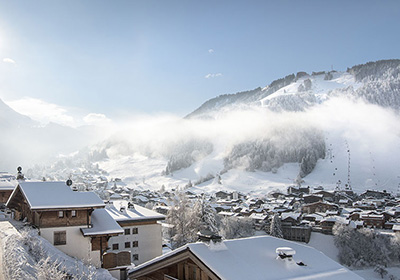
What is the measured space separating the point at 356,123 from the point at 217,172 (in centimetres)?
8401

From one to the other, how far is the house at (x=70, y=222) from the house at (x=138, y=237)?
23.6 feet

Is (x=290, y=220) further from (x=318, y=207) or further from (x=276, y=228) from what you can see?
(x=318, y=207)

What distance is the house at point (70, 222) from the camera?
2081 centimetres

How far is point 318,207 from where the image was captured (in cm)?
8925

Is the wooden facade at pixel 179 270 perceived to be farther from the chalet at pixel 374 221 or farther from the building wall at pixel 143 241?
the chalet at pixel 374 221

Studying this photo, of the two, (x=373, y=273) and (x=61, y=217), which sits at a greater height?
(x=61, y=217)

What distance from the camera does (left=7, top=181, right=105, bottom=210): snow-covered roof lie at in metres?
20.7

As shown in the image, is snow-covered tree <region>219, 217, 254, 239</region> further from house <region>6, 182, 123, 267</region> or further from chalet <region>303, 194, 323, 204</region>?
house <region>6, 182, 123, 267</region>

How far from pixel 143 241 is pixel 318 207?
69.4 meters

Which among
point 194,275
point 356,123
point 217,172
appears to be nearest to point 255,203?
point 217,172

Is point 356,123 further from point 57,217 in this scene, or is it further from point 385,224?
point 57,217

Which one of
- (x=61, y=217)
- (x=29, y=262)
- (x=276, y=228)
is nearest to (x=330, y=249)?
(x=276, y=228)

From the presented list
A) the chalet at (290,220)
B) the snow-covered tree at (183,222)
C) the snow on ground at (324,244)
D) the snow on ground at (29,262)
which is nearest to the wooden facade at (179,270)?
the snow on ground at (29,262)

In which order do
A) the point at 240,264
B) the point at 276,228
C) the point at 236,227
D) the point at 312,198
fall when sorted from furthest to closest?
the point at 312,198, the point at 236,227, the point at 276,228, the point at 240,264
